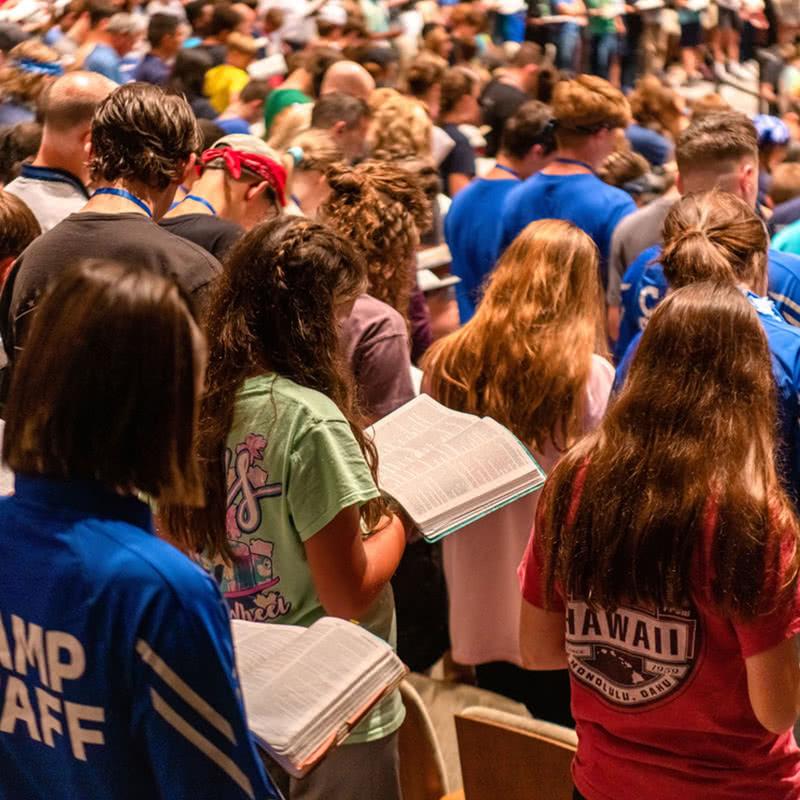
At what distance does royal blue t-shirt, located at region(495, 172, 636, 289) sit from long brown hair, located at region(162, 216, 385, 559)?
2.45 meters

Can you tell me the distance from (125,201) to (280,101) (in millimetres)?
3918

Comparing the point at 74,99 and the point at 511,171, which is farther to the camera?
the point at 511,171

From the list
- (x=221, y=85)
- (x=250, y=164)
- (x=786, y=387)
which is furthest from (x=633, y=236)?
(x=221, y=85)

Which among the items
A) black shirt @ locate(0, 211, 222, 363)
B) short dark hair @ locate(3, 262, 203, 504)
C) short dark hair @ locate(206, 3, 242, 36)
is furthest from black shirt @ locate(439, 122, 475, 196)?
short dark hair @ locate(3, 262, 203, 504)

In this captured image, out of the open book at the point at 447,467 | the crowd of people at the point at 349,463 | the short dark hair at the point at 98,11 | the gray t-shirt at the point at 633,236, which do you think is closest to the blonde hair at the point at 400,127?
the crowd of people at the point at 349,463

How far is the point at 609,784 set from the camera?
5.49 ft

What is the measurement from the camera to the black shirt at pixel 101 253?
2.44m

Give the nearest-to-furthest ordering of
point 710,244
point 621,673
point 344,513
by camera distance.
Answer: point 621,673
point 344,513
point 710,244

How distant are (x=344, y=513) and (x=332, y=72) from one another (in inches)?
195

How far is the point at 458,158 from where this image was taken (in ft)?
21.1

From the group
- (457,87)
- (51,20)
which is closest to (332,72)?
(457,87)

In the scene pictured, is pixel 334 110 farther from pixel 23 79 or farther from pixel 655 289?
pixel 655 289

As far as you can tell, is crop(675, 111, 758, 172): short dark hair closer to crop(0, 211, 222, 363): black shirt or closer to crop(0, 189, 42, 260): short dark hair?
crop(0, 211, 222, 363): black shirt

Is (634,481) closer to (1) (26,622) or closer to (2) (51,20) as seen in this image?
(1) (26,622)
